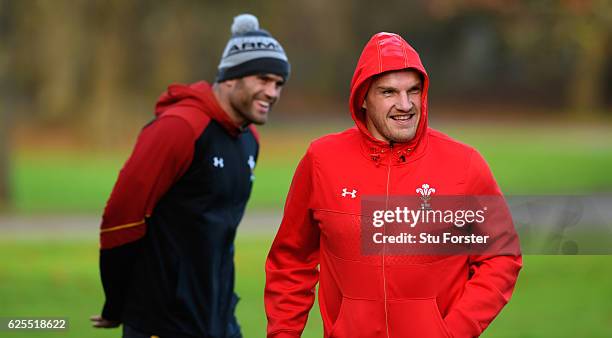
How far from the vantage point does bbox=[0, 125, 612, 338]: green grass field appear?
9555 millimetres

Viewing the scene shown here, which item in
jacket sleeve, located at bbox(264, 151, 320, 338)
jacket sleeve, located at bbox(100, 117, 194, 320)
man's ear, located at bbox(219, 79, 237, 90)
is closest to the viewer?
jacket sleeve, located at bbox(264, 151, 320, 338)

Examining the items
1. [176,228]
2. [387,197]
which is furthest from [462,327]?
[176,228]

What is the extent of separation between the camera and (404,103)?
13.6 feet

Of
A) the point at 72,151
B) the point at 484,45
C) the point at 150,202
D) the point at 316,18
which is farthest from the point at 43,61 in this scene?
the point at 484,45

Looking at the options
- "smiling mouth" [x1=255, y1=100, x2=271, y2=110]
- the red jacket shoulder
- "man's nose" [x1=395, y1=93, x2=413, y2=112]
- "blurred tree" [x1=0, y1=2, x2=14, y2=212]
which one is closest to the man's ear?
"smiling mouth" [x1=255, y1=100, x2=271, y2=110]

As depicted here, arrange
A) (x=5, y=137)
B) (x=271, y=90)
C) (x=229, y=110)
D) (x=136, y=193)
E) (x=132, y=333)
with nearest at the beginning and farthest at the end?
(x=136, y=193) < (x=132, y=333) < (x=229, y=110) < (x=271, y=90) < (x=5, y=137)

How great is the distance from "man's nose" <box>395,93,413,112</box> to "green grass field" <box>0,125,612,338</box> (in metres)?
5.03

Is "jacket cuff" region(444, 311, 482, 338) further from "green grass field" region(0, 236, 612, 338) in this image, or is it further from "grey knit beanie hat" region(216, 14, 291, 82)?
"green grass field" region(0, 236, 612, 338)

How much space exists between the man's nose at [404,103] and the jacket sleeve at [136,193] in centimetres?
134

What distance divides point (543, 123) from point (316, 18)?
1187 cm

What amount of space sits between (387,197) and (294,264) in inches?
23.4

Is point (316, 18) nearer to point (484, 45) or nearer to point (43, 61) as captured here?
point (43, 61)

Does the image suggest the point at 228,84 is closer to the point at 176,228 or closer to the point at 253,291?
the point at 176,228

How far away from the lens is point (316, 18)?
41.4 metres
